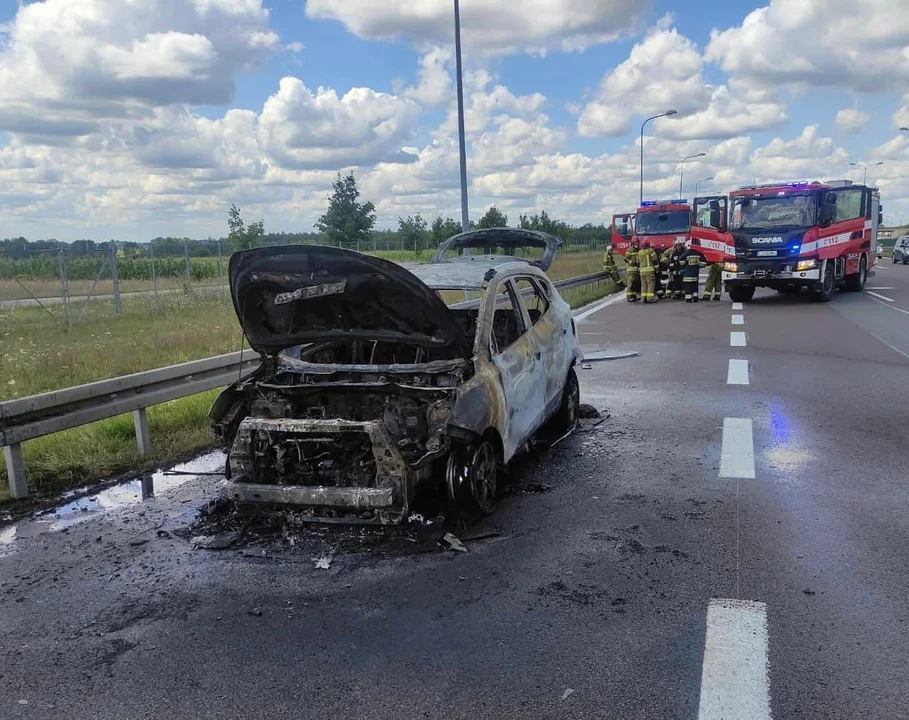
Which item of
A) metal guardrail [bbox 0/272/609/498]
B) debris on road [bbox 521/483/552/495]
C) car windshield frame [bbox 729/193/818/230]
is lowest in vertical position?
debris on road [bbox 521/483/552/495]

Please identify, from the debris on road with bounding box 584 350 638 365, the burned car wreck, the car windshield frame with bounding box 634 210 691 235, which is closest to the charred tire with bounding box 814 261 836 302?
the car windshield frame with bounding box 634 210 691 235

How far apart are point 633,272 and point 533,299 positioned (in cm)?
1484

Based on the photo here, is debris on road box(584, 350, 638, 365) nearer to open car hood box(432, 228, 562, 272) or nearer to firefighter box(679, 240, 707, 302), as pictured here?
open car hood box(432, 228, 562, 272)

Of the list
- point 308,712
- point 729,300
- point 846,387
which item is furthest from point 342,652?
point 729,300

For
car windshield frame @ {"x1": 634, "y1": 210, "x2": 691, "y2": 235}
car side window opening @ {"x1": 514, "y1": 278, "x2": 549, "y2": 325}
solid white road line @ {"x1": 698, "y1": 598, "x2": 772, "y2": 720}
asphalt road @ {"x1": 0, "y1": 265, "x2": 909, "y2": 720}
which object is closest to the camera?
solid white road line @ {"x1": 698, "y1": 598, "x2": 772, "y2": 720}

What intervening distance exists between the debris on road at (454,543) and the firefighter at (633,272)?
683 inches

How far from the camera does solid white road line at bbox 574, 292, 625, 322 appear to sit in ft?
58.3

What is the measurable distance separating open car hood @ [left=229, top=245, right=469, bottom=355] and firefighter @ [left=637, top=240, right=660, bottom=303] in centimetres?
1635

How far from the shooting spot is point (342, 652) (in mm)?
3475

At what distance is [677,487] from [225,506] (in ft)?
10.5

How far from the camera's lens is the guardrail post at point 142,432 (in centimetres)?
669

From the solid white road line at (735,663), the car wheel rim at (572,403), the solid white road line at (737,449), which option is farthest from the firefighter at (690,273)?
the solid white road line at (735,663)

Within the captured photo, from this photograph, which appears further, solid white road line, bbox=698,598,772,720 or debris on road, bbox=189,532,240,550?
debris on road, bbox=189,532,240,550

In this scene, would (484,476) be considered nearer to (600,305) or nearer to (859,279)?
(600,305)
